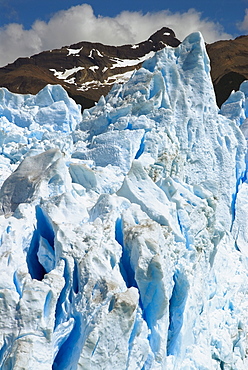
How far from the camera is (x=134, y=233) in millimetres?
6410

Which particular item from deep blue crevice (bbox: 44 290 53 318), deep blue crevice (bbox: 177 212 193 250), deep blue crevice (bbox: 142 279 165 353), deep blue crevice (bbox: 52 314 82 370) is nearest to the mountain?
deep blue crevice (bbox: 177 212 193 250)

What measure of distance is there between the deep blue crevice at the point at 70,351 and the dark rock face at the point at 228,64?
3346 centimetres

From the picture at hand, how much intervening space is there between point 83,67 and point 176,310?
51.8 m

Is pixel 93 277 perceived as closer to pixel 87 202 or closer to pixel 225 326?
pixel 87 202

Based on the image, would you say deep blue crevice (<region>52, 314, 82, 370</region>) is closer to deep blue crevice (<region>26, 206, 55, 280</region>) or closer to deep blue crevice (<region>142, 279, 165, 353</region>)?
deep blue crevice (<region>142, 279, 165, 353</region>)

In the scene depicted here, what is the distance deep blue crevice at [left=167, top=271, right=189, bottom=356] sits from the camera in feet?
22.6

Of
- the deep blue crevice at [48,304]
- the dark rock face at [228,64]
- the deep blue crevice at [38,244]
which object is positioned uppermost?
the dark rock face at [228,64]

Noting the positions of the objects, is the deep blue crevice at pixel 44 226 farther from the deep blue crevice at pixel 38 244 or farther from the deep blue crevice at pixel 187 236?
the deep blue crevice at pixel 187 236

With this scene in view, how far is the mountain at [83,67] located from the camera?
45.7 m

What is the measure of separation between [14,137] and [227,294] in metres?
7.31

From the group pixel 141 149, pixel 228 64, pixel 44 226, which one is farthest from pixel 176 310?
→ pixel 228 64

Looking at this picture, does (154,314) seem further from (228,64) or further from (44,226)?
(228,64)

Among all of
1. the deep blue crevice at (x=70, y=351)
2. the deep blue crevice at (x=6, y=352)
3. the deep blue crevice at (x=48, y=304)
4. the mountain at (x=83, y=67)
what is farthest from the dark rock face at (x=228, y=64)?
the deep blue crevice at (x=6, y=352)

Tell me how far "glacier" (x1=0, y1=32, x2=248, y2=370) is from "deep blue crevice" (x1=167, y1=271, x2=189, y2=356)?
0.02 metres
